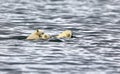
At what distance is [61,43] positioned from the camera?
112ft

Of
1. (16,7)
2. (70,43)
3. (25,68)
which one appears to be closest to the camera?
(25,68)

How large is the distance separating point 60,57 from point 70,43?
4.36m

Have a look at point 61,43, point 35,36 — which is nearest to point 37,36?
point 35,36

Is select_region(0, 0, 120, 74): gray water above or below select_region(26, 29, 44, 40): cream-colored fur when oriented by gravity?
below

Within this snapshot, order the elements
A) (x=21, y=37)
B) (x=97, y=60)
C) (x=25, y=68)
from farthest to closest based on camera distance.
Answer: (x=21, y=37), (x=97, y=60), (x=25, y=68)

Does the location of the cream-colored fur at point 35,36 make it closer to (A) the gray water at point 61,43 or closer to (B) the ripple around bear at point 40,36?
(B) the ripple around bear at point 40,36

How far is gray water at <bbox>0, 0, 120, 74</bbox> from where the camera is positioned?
89.9ft

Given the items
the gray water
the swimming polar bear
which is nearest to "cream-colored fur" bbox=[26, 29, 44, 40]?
the swimming polar bear

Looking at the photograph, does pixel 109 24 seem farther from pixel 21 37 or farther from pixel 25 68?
pixel 25 68

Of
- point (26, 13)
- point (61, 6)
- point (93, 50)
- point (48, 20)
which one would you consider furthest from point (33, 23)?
point (61, 6)

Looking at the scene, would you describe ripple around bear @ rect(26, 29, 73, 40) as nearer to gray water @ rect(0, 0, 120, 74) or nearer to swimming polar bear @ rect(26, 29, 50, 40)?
swimming polar bear @ rect(26, 29, 50, 40)

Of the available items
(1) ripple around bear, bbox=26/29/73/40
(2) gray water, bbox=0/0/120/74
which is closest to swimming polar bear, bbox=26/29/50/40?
(1) ripple around bear, bbox=26/29/73/40

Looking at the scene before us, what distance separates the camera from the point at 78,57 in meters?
29.7

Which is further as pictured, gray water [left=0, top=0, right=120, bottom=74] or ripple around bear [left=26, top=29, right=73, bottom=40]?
ripple around bear [left=26, top=29, right=73, bottom=40]
